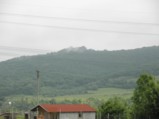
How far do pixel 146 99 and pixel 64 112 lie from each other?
34.6 ft

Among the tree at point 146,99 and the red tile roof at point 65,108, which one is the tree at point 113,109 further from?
the red tile roof at point 65,108

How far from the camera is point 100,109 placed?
5712 centimetres

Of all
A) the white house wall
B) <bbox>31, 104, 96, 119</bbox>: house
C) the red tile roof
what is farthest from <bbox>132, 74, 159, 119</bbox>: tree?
the red tile roof

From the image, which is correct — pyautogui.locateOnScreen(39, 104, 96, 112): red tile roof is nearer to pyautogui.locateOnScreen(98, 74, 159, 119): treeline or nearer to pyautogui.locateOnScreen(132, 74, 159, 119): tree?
pyautogui.locateOnScreen(98, 74, 159, 119): treeline

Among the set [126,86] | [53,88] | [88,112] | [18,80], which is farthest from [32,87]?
[88,112]

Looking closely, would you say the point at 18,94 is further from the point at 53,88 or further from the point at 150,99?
the point at 150,99

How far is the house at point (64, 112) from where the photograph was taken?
56.5 meters

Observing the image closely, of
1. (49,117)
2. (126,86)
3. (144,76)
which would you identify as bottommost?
(49,117)

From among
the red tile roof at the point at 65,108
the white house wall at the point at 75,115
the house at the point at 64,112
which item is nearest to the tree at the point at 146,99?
the white house wall at the point at 75,115

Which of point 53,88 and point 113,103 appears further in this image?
point 53,88

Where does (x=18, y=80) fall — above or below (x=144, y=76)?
above

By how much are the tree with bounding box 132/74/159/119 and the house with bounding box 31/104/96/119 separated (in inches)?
280

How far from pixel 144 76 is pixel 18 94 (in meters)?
109

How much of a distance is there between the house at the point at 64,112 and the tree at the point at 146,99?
23.3 feet
